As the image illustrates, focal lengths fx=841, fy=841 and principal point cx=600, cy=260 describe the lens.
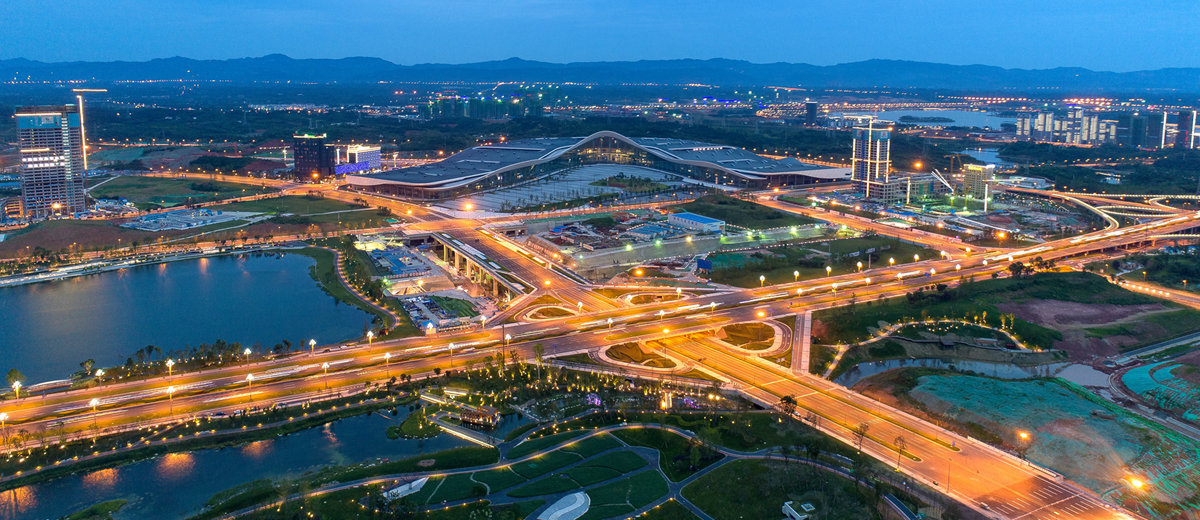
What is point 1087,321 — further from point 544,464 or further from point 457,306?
point 457,306

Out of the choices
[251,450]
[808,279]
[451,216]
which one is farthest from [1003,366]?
[451,216]

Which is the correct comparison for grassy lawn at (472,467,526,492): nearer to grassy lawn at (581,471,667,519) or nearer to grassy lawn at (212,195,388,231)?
grassy lawn at (581,471,667,519)

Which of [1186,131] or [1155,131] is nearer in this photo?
[1186,131]

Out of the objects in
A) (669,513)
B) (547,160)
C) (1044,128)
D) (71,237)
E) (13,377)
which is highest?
(1044,128)

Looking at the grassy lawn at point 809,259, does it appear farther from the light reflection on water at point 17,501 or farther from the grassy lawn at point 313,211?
the light reflection on water at point 17,501

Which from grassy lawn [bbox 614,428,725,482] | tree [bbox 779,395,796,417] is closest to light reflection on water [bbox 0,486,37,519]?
grassy lawn [bbox 614,428,725,482]

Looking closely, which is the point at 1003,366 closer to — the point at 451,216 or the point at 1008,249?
the point at 1008,249

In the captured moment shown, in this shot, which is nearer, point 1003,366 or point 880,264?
point 1003,366

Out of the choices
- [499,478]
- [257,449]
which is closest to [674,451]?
[499,478]
